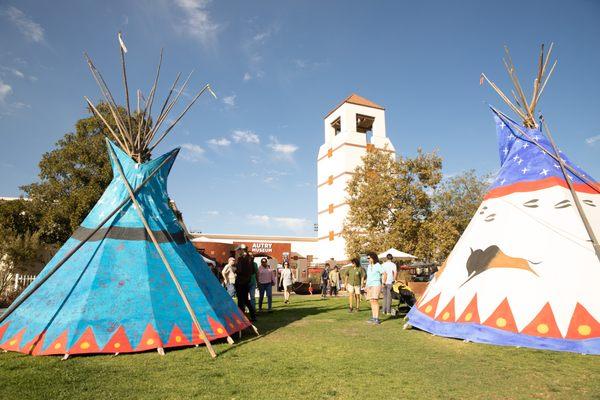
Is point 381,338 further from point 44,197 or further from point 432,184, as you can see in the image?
point 44,197

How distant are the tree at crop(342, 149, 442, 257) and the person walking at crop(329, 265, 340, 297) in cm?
450

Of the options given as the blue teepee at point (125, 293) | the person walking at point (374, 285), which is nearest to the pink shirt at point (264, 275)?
the person walking at point (374, 285)

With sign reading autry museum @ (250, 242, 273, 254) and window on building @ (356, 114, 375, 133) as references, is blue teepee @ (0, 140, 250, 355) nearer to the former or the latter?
sign reading autry museum @ (250, 242, 273, 254)

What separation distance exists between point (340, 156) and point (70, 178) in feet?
83.8

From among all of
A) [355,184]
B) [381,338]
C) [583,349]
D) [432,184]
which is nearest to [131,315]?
[381,338]

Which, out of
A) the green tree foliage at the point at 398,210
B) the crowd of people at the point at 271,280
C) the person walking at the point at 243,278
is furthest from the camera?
the green tree foliage at the point at 398,210

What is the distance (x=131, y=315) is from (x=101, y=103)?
819 inches

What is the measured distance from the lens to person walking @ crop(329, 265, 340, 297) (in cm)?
2055

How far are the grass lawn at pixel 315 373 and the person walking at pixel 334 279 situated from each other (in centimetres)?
1326

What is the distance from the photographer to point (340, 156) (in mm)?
39500

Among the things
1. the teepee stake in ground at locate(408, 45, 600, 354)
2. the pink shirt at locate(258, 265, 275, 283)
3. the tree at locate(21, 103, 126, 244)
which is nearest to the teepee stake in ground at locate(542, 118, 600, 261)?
the teepee stake in ground at locate(408, 45, 600, 354)

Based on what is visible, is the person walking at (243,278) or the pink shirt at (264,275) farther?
the pink shirt at (264,275)

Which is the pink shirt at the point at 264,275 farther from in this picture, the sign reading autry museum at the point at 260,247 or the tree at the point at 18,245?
the sign reading autry museum at the point at 260,247

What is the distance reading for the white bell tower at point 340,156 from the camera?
129 feet
